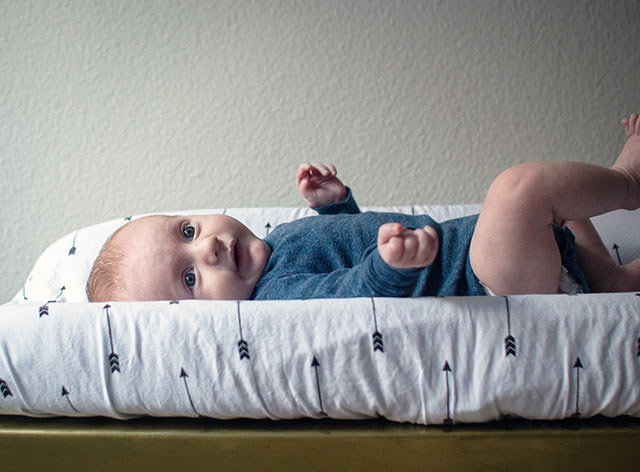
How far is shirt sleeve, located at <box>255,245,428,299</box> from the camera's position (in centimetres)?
60

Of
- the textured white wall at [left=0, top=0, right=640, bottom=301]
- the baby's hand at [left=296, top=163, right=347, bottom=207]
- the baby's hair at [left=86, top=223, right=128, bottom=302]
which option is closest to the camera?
the baby's hair at [left=86, top=223, right=128, bottom=302]

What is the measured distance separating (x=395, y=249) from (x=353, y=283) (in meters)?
0.16

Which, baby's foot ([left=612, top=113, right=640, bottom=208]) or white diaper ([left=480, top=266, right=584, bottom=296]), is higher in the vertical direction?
baby's foot ([left=612, top=113, right=640, bottom=208])

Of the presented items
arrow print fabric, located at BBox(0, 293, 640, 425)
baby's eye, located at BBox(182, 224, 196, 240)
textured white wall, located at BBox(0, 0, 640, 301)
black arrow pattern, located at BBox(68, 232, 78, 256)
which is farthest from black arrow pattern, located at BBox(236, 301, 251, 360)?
textured white wall, located at BBox(0, 0, 640, 301)

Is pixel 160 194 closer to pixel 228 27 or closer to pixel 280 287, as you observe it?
pixel 228 27

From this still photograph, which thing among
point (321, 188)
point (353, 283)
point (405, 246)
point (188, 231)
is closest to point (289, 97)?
point (321, 188)

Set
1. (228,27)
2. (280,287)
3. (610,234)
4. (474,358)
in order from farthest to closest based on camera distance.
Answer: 1. (228,27)
2. (610,234)
3. (280,287)
4. (474,358)

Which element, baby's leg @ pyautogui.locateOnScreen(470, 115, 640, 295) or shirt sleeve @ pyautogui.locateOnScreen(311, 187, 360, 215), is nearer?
baby's leg @ pyautogui.locateOnScreen(470, 115, 640, 295)

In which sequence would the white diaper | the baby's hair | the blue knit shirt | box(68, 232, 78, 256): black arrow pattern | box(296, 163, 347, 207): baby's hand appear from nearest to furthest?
the blue knit shirt < the white diaper < the baby's hair < box(296, 163, 347, 207): baby's hand < box(68, 232, 78, 256): black arrow pattern

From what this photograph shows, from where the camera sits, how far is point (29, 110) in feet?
4.65

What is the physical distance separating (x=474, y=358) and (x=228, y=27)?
3.75ft

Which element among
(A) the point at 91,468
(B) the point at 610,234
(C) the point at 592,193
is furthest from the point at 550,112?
(A) the point at 91,468

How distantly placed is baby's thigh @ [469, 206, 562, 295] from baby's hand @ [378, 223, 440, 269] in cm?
13

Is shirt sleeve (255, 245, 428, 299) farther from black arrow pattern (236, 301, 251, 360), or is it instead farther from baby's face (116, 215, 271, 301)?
black arrow pattern (236, 301, 251, 360)
